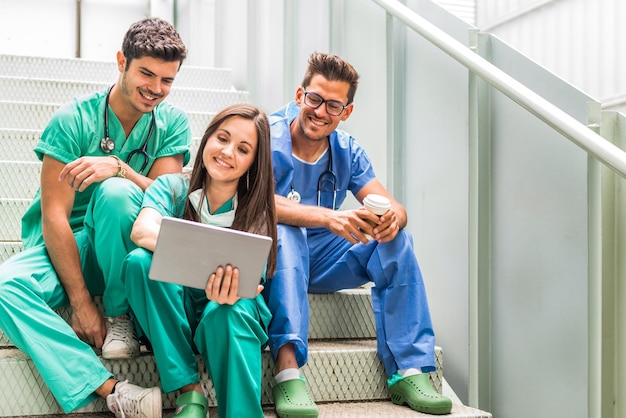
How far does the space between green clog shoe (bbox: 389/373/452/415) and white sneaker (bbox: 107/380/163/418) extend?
55 cm

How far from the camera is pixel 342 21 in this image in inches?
98.8

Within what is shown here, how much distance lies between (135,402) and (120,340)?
0.16 metres

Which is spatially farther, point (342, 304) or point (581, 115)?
point (342, 304)

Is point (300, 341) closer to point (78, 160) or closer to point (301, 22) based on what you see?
point (78, 160)

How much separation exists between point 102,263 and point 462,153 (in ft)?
3.01

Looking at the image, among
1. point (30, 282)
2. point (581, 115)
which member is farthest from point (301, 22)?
point (30, 282)

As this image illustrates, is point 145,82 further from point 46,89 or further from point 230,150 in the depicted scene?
point 46,89

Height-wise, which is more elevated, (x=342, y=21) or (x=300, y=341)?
(x=342, y=21)

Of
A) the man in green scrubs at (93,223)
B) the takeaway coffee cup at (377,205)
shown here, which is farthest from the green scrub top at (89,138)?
the takeaway coffee cup at (377,205)

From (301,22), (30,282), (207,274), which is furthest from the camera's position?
(301,22)

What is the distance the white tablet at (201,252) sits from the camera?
1.38 m

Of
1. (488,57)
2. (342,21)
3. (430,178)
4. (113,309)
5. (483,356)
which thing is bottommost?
(483,356)

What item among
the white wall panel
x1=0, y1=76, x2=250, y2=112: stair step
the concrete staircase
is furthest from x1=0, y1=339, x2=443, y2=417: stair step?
the white wall panel

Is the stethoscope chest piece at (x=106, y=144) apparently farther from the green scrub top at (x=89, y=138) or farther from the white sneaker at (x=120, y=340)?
the white sneaker at (x=120, y=340)
